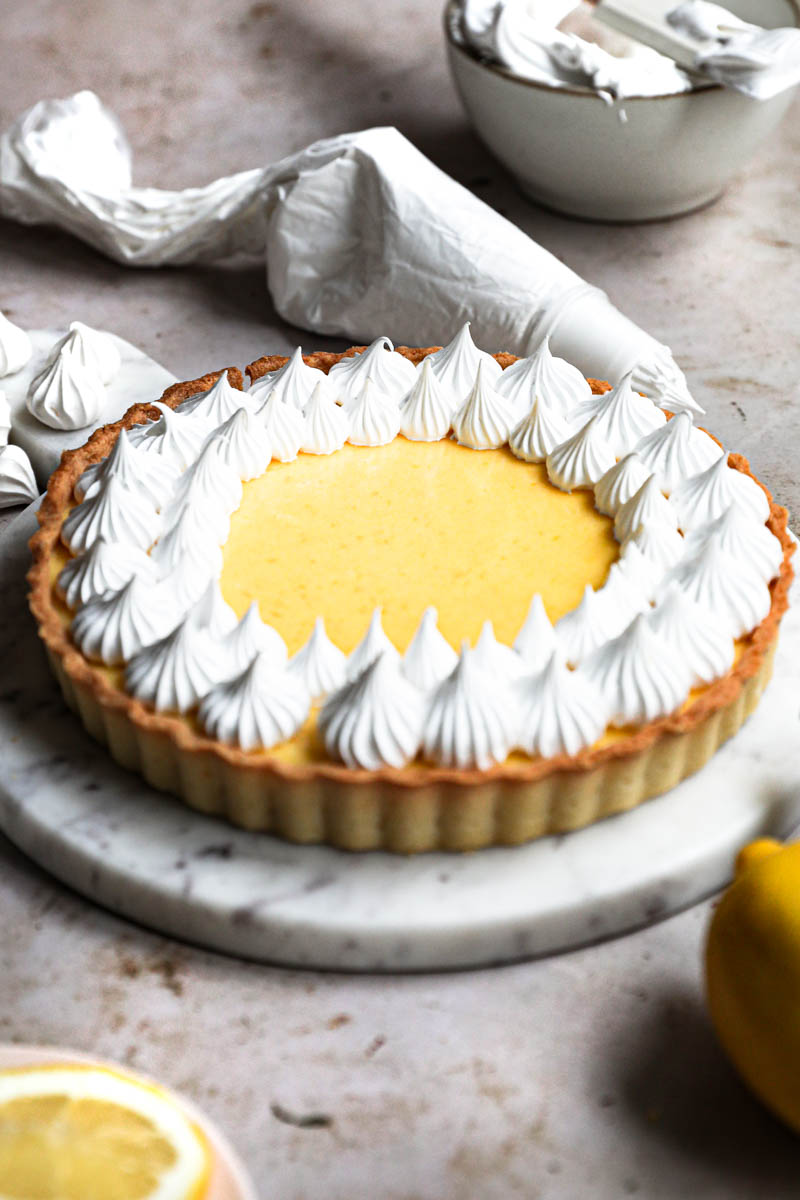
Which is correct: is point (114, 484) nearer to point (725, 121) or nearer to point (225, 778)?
point (225, 778)

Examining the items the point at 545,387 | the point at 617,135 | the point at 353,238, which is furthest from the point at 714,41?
the point at 545,387

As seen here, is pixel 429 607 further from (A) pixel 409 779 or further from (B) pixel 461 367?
(B) pixel 461 367

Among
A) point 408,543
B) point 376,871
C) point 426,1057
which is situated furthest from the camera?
point 408,543

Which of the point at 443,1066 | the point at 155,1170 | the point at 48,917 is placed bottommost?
the point at 48,917

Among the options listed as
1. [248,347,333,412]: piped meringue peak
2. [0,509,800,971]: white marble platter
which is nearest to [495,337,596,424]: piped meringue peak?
[248,347,333,412]: piped meringue peak

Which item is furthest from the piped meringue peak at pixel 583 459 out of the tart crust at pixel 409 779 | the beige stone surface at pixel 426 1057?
the beige stone surface at pixel 426 1057

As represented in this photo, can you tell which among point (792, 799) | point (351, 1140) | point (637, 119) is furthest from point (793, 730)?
point (637, 119)
